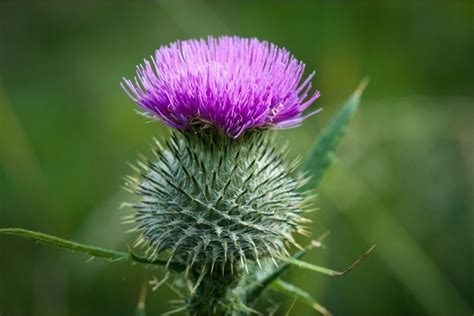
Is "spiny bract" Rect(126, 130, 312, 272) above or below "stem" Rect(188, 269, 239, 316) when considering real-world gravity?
above

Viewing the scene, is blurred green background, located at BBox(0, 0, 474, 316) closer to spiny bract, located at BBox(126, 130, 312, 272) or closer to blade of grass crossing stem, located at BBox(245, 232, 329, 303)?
blade of grass crossing stem, located at BBox(245, 232, 329, 303)

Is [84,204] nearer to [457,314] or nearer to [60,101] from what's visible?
[60,101]

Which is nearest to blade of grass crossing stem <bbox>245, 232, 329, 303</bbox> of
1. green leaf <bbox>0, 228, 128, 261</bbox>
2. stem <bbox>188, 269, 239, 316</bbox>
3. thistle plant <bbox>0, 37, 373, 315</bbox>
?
thistle plant <bbox>0, 37, 373, 315</bbox>

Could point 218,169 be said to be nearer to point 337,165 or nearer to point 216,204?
point 216,204

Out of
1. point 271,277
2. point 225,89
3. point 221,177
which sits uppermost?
point 225,89

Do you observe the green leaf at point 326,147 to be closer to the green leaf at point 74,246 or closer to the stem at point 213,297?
the stem at point 213,297

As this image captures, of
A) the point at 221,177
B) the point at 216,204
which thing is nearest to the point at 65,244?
the point at 216,204

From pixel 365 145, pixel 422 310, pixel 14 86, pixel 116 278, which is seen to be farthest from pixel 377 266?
pixel 14 86
